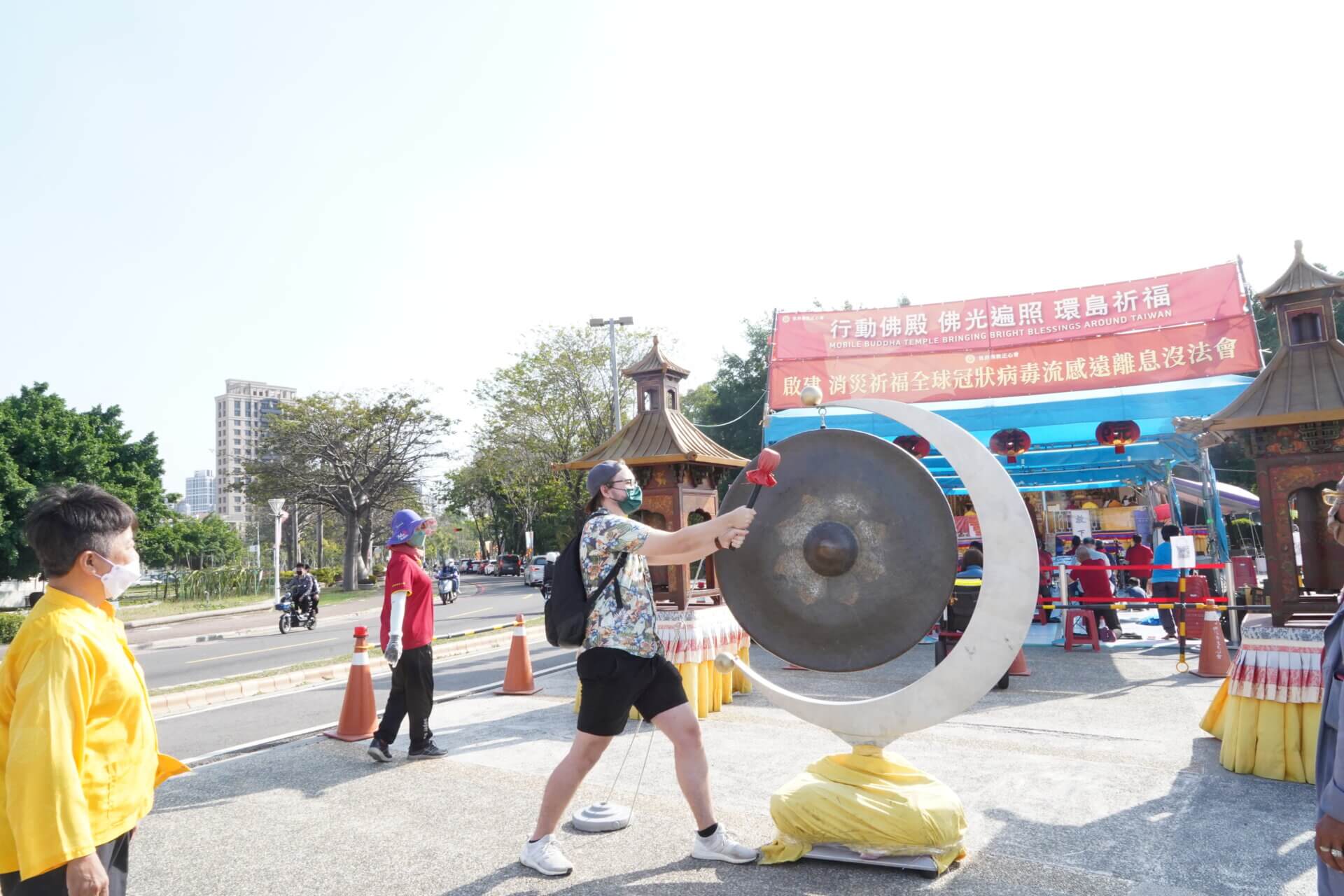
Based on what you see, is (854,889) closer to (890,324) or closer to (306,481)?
(890,324)

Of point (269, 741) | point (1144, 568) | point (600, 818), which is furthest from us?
point (1144, 568)

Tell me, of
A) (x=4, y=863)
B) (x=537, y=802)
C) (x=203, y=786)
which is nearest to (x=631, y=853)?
(x=537, y=802)

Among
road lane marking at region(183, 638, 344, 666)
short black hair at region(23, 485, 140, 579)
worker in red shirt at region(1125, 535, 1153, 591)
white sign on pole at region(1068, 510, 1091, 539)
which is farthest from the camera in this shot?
white sign on pole at region(1068, 510, 1091, 539)

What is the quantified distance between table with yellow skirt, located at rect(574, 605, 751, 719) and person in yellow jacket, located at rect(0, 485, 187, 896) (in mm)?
4684

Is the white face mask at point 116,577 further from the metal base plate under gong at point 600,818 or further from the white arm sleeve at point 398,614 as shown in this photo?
the white arm sleeve at point 398,614

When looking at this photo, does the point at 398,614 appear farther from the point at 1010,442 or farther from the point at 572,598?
the point at 1010,442

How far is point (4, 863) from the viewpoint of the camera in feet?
6.57

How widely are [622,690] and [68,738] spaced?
1.98 metres

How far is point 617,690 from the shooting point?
11.3 feet

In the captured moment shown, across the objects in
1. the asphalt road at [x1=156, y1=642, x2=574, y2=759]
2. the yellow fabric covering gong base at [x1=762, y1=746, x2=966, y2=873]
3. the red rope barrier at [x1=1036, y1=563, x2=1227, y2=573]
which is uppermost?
the red rope barrier at [x1=1036, y1=563, x2=1227, y2=573]

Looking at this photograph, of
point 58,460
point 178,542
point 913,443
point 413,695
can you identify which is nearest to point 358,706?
point 413,695

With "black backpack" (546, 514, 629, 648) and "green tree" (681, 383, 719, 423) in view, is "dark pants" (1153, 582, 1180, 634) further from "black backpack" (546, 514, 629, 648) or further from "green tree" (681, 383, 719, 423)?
"green tree" (681, 383, 719, 423)

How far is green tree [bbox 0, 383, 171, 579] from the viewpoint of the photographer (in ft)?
72.5

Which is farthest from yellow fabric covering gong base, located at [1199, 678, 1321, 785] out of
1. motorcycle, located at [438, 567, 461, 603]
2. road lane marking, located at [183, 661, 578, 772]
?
motorcycle, located at [438, 567, 461, 603]
